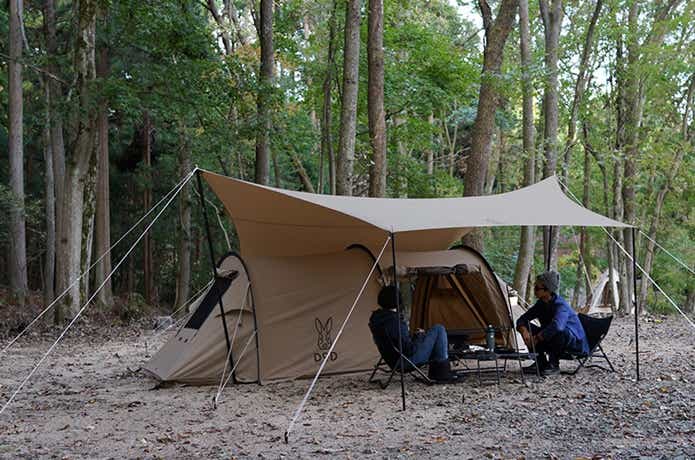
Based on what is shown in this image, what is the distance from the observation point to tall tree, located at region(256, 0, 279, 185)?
43.3ft

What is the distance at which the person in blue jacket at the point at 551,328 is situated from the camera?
734cm

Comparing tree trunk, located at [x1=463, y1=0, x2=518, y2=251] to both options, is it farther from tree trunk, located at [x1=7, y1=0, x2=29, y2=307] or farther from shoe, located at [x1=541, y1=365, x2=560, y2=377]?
tree trunk, located at [x1=7, y1=0, x2=29, y2=307]

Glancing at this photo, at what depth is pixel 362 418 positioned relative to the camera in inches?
233

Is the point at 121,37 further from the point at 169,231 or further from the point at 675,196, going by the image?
the point at 675,196

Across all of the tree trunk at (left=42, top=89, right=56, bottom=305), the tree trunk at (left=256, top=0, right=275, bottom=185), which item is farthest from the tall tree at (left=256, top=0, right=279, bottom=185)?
the tree trunk at (left=42, top=89, right=56, bottom=305)

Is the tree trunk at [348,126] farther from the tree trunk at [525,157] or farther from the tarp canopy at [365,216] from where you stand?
the tree trunk at [525,157]

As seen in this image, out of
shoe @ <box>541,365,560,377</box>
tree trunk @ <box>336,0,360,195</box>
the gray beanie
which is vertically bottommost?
shoe @ <box>541,365,560,377</box>

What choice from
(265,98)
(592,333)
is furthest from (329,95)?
(592,333)

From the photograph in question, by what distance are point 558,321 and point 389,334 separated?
1604 millimetres

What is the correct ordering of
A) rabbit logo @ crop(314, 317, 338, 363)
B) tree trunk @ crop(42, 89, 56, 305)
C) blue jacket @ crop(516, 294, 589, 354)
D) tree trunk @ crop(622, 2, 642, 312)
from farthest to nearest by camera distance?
tree trunk @ crop(622, 2, 642, 312)
tree trunk @ crop(42, 89, 56, 305)
rabbit logo @ crop(314, 317, 338, 363)
blue jacket @ crop(516, 294, 589, 354)

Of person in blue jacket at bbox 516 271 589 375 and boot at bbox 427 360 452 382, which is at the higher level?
person in blue jacket at bbox 516 271 589 375

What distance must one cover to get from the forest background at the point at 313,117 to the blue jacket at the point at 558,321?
4405 mm

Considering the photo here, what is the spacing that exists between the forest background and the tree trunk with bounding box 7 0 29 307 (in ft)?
0.13

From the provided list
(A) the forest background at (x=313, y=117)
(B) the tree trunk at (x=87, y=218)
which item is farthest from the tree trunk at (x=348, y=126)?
(B) the tree trunk at (x=87, y=218)
